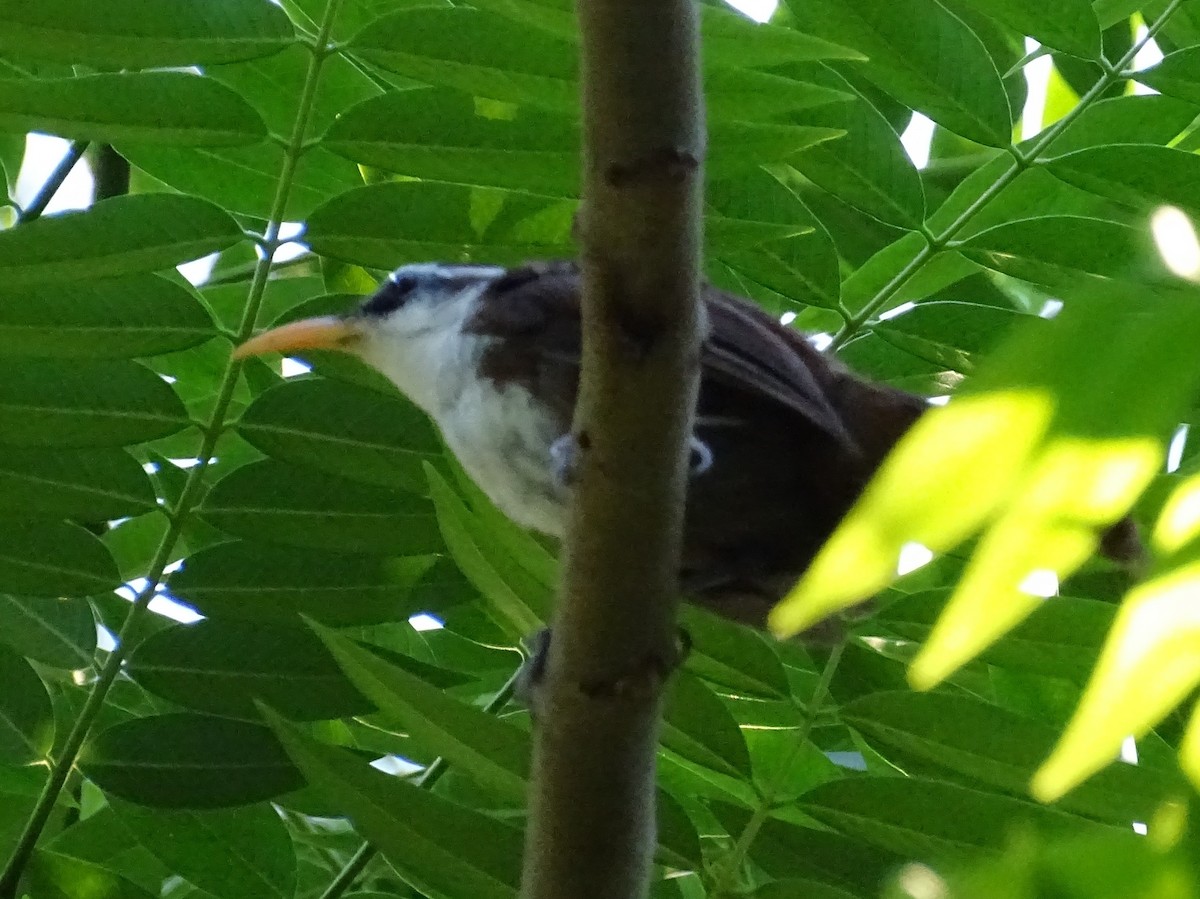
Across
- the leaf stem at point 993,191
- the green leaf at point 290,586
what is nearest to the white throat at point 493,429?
the green leaf at point 290,586

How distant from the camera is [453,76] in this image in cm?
167

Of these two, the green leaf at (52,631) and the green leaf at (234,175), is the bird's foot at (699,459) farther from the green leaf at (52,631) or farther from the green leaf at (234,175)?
the green leaf at (52,631)

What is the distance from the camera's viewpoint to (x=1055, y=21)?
1845mm

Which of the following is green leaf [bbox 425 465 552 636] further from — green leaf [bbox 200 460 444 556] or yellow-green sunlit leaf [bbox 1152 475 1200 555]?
yellow-green sunlit leaf [bbox 1152 475 1200 555]

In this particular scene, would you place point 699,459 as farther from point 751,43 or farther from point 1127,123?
point 1127,123

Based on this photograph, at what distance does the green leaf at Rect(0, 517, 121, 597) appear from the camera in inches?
70.6

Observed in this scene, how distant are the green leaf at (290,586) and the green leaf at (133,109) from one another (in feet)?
1.61

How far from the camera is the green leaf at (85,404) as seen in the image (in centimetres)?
173

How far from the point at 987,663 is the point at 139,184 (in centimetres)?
163

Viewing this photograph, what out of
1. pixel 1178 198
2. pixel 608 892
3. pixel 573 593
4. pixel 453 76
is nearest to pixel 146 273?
pixel 453 76

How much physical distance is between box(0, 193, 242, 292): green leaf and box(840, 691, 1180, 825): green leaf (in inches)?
36.0

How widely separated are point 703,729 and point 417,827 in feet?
1.10

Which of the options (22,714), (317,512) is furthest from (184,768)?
(317,512)

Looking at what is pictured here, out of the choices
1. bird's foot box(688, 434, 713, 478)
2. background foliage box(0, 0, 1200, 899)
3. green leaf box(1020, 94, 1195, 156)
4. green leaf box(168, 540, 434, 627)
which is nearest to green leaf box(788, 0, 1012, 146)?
background foliage box(0, 0, 1200, 899)
